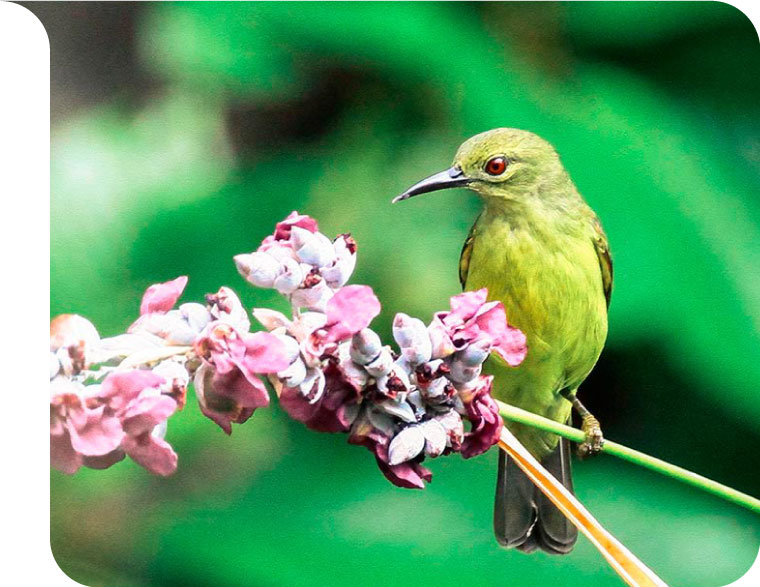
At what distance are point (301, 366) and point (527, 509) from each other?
1.65 feet

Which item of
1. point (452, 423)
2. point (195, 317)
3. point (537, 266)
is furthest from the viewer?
point (537, 266)

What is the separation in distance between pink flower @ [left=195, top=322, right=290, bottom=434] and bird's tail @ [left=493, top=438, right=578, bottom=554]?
460 millimetres

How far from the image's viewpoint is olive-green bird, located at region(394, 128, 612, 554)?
1375mm

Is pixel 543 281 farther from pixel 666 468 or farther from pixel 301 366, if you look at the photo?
pixel 301 366

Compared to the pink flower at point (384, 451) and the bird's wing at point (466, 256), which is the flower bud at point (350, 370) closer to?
the pink flower at point (384, 451)

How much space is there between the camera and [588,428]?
141cm

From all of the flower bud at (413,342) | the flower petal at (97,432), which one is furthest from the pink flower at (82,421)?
the flower bud at (413,342)

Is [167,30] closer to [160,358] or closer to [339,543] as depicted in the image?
[160,358]

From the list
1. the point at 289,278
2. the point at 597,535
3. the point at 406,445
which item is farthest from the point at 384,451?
the point at 597,535

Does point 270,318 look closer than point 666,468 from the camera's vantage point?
Yes

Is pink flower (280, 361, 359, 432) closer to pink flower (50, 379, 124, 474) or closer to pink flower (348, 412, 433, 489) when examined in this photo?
pink flower (348, 412, 433, 489)

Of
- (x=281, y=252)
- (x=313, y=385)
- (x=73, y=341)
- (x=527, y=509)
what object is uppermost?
(x=281, y=252)

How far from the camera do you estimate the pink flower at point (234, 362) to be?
41.8 inches

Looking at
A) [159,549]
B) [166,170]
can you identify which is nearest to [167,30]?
[166,170]
